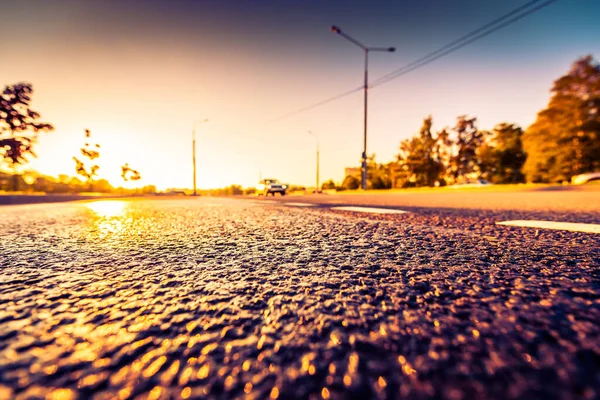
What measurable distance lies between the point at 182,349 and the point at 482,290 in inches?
24.4

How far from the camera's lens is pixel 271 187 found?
2355 centimetres

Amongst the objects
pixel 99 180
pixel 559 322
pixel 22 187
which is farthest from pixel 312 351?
pixel 99 180

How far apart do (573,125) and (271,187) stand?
89.3 feet

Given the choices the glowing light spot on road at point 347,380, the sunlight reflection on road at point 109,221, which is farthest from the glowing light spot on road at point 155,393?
the sunlight reflection on road at point 109,221

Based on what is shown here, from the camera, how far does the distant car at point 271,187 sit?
23.0m

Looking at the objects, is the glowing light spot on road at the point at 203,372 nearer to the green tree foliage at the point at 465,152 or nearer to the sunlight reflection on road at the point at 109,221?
the sunlight reflection on road at the point at 109,221

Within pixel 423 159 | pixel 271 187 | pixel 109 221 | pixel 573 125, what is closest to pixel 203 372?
pixel 109 221

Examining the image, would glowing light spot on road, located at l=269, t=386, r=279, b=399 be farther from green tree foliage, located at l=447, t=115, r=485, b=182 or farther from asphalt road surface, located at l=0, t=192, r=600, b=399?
green tree foliage, located at l=447, t=115, r=485, b=182

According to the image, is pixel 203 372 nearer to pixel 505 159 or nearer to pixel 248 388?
pixel 248 388

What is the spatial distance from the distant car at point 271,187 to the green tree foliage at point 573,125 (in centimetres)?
2565

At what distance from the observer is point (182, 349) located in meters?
0.43

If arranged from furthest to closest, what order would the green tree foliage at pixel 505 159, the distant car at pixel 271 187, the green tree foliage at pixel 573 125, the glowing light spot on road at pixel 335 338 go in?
the green tree foliage at pixel 505 159, the green tree foliage at pixel 573 125, the distant car at pixel 271 187, the glowing light spot on road at pixel 335 338

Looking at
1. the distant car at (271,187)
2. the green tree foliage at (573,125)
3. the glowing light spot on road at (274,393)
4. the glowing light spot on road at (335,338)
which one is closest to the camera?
the glowing light spot on road at (274,393)

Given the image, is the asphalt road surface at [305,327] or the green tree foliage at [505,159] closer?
the asphalt road surface at [305,327]
